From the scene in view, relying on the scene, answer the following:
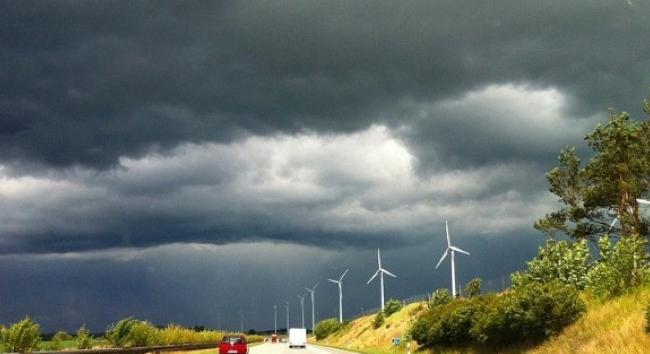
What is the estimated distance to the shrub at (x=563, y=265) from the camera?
139 ft

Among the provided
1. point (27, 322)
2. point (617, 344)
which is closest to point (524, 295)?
point (617, 344)

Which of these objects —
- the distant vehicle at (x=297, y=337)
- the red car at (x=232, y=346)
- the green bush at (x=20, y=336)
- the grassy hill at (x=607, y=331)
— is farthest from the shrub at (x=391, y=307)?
the green bush at (x=20, y=336)

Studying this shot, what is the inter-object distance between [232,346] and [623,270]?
27.8 m

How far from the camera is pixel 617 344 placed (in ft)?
83.3

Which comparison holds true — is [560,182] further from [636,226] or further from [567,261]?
[567,261]

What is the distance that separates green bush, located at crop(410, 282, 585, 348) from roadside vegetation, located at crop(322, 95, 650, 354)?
1.9 inches

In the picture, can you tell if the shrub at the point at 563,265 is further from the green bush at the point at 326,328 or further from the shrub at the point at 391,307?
the green bush at the point at 326,328

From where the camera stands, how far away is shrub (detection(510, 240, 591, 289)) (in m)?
42.4

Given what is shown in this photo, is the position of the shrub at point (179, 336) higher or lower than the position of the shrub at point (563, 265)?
lower

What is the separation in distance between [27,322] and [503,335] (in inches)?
958

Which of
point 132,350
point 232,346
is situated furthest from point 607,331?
point 232,346

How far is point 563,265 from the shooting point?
43.1m

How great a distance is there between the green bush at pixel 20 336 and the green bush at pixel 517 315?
2296cm

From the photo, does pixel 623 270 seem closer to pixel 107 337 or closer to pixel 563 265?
pixel 563 265
